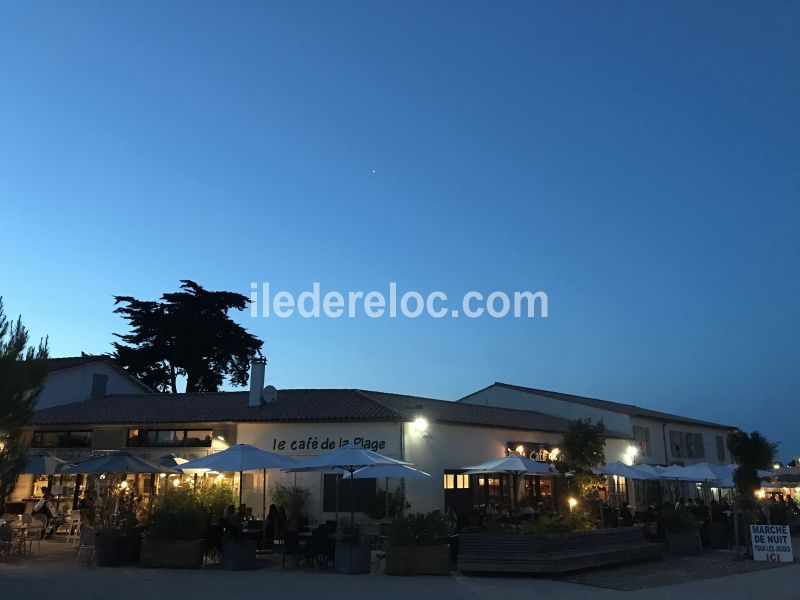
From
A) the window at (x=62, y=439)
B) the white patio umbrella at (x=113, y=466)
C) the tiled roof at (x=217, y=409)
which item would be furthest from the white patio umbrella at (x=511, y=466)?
the window at (x=62, y=439)

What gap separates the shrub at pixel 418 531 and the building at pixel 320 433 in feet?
23.0

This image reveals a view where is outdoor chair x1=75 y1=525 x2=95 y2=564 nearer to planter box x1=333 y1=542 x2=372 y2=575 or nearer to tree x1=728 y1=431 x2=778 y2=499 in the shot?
planter box x1=333 y1=542 x2=372 y2=575

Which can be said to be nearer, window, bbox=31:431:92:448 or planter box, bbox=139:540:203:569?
planter box, bbox=139:540:203:569

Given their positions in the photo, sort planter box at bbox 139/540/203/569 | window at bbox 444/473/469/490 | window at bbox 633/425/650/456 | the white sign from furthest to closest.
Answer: window at bbox 633/425/650/456 < window at bbox 444/473/469/490 < the white sign < planter box at bbox 139/540/203/569

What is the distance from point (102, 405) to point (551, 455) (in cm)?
1761

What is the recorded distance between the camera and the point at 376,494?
20.8m

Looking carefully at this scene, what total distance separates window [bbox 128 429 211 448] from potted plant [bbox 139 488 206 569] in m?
8.98

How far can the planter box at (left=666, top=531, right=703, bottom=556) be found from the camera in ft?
57.2

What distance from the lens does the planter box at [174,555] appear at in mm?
14375

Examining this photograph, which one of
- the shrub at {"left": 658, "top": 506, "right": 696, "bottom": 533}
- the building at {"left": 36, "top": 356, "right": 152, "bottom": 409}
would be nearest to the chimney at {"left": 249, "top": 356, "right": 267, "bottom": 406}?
the building at {"left": 36, "top": 356, "right": 152, "bottom": 409}

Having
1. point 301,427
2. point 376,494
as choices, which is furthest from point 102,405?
point 376,494

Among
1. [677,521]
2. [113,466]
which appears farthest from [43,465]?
[677,521]

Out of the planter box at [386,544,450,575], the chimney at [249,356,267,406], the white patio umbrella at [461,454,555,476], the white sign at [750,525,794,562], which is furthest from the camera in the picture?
the chimney at [249,356,267,406]

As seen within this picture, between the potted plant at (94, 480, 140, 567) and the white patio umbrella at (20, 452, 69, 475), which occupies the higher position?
the white patio umbrella at (20, 452, 69, 475)
